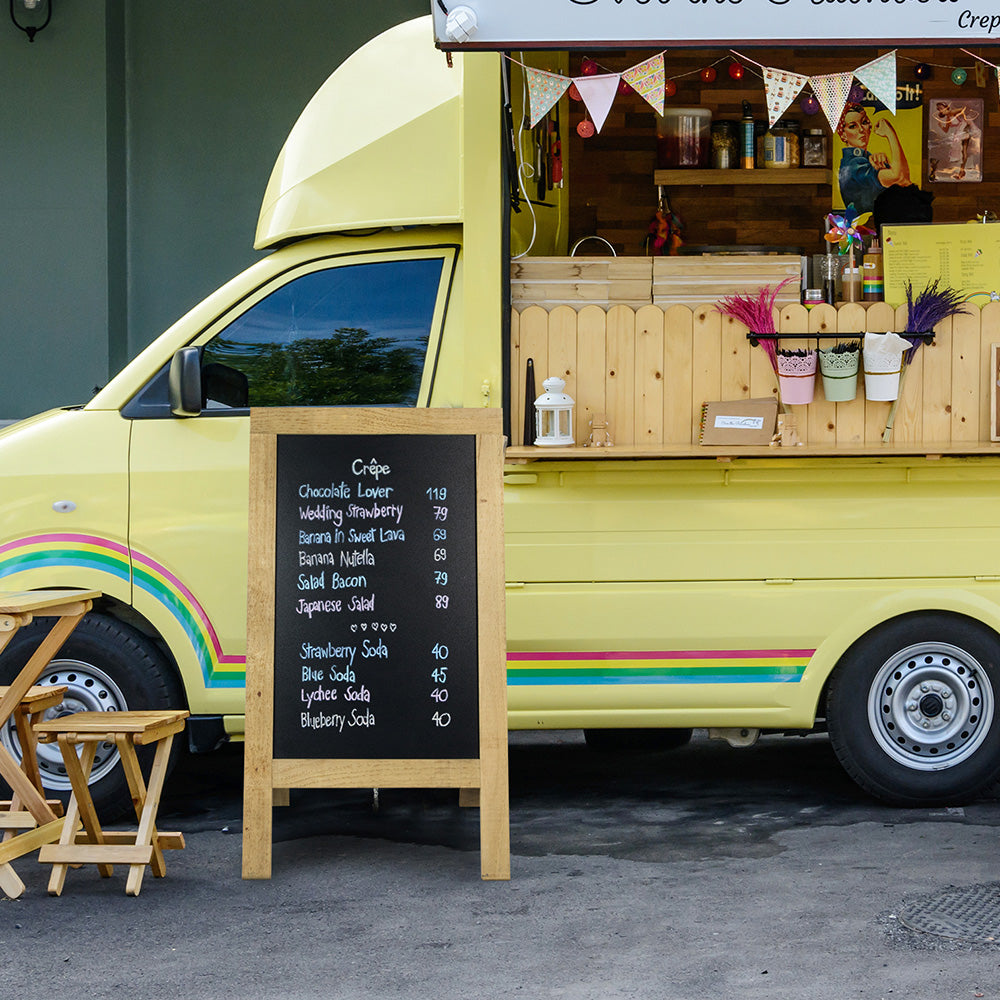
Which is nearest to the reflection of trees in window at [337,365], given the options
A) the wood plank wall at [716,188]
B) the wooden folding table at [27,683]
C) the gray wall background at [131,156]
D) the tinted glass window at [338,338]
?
the tinted glass window at [338,338]

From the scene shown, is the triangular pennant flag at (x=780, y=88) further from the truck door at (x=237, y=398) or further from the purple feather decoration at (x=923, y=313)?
the truck door at (x=237, y=398)

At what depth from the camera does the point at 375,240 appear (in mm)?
5543

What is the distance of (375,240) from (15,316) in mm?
4877

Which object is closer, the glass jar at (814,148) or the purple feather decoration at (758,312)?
the purple feather decoration at (758,312)

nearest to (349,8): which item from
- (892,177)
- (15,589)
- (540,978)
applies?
(892,177)

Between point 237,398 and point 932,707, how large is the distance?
301 centimetres

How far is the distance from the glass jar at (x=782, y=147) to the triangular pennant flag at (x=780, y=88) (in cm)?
220

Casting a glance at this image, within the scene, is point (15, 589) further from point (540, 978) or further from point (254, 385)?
point (540, 978)

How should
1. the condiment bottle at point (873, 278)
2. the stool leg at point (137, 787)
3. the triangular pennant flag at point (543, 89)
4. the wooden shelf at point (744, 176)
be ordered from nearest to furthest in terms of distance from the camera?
1. the stool leg at point (137, 787)
2. the triangular pennant flag at point (543, 89)
3. the condiment bottle at point (873, 278)
4. the wooden shelf at point (744, 176)

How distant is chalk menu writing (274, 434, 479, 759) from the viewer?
477cm

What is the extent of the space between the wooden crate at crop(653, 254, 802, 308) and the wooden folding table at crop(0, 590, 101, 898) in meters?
2.53

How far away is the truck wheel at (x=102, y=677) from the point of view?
17.7 feet

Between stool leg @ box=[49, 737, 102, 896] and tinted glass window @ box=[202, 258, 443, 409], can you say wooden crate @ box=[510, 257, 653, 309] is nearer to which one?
tinted glass window @ box=[202, 258, 443, 409]

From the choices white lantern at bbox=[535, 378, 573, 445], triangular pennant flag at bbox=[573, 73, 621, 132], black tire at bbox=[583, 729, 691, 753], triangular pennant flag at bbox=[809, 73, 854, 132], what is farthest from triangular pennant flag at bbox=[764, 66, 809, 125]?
black tire at bbox=[583, 729, 691, 753]
